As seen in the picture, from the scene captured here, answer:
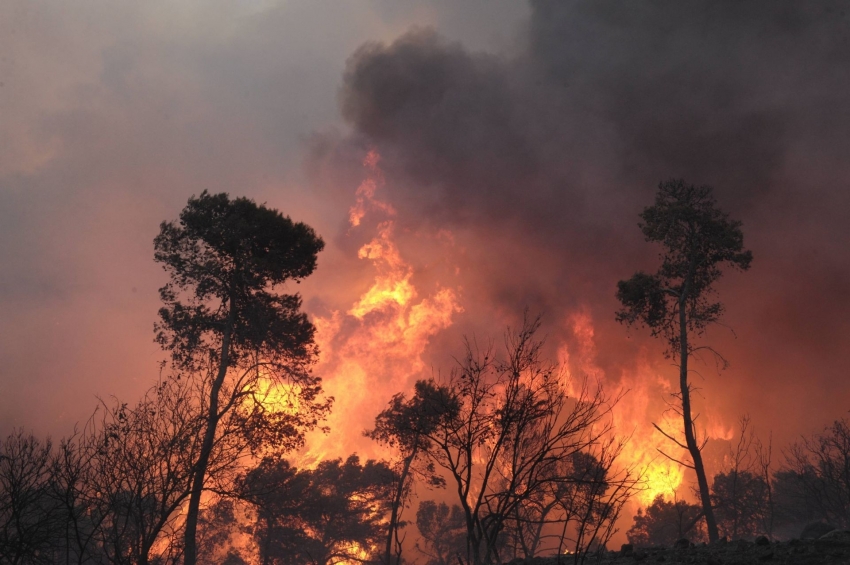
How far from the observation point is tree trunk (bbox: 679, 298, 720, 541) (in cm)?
1830

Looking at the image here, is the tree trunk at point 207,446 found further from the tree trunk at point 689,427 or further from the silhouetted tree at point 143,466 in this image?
the tree trunk at point 689,427

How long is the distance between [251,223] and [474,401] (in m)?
18.6

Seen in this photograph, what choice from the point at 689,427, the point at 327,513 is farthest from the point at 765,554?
the point at 327,513

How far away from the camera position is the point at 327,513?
4125 cm

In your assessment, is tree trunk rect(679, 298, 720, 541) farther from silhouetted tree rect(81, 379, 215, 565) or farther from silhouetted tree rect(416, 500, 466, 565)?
silhouetted tree rect(416, 500, 466, 565)

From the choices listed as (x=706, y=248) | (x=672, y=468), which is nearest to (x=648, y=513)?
(x=706, y=248)

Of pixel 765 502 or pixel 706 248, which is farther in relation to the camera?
pixel 765 502

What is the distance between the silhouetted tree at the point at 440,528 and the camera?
6091 centimetres

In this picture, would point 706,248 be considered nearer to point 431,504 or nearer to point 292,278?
point 292,278

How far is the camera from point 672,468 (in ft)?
642

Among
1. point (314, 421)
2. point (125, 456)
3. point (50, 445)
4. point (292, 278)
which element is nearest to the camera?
point (125, 456)

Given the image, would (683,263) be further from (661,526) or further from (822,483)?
(661,526)

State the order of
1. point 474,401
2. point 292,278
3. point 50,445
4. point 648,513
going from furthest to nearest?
point 648,513, point 292,278, point 50,445, point 474,401

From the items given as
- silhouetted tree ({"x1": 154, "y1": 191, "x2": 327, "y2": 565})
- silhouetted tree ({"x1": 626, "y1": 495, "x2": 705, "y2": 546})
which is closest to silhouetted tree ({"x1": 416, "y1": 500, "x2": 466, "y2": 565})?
silhouetted tree ({"x1": 626, "y1": 495, "x2": 705, "y2": 546})
